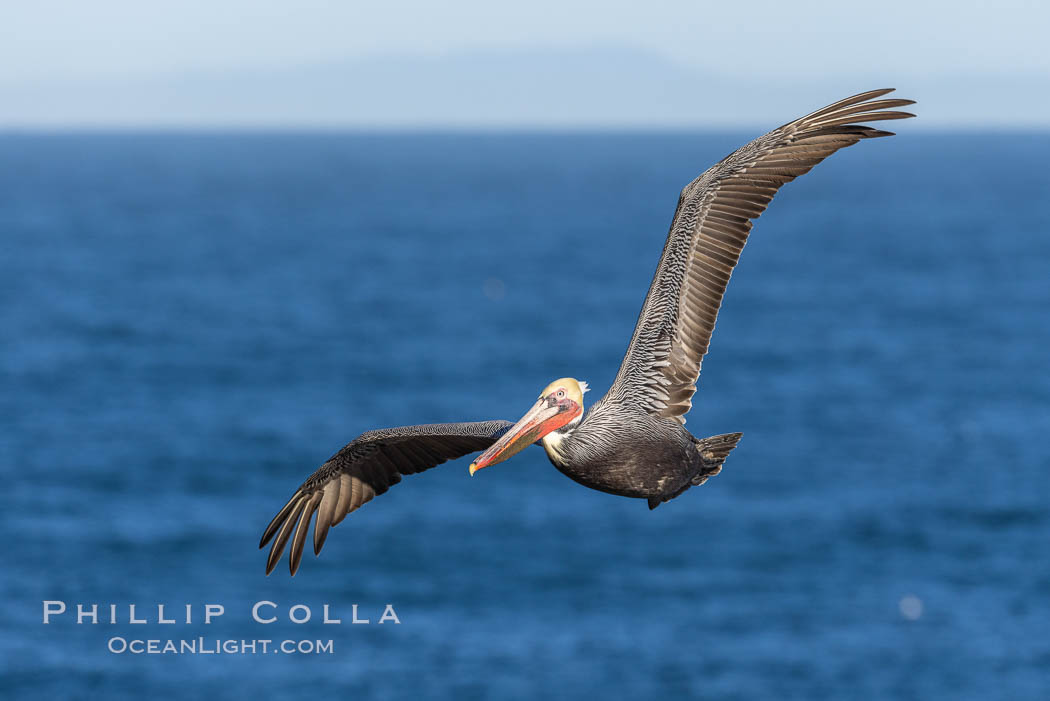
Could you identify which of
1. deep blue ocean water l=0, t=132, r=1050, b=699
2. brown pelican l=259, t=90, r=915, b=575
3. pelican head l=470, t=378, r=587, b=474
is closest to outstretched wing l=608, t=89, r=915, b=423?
brown pelican l=259, t=90, r=915, b=575

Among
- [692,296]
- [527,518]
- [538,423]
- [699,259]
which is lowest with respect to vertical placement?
[527,518]

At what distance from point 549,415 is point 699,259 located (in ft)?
9.66

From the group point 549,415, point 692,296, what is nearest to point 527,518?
A: point 692,296

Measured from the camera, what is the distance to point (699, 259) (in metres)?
13.9

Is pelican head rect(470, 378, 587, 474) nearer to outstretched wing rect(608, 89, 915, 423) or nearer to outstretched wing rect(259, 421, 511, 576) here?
outstretched wing rect(608, 89, 915, 423)

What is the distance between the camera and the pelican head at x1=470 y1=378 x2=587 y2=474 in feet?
38.3

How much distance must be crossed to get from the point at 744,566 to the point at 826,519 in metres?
11.0

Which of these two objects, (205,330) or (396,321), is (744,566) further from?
(205,330)

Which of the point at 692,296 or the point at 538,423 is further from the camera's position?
the point at 692,296

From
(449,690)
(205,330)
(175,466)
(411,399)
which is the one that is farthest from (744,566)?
(205,330)

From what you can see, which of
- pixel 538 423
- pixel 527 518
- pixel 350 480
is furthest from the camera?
pixel 527 518

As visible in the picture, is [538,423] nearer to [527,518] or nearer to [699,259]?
[699,259]

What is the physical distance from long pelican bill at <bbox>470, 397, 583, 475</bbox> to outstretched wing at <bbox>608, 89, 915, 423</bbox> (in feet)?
5.78

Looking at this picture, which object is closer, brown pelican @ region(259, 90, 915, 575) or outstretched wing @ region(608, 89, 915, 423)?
brown pelican @ region(259, 90, 915, 575)
